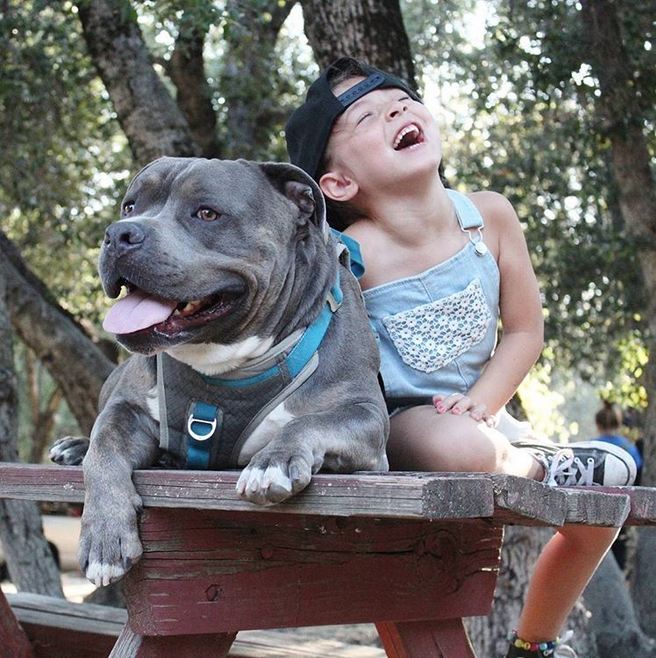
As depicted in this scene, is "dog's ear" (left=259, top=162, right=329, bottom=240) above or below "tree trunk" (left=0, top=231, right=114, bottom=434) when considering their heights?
above

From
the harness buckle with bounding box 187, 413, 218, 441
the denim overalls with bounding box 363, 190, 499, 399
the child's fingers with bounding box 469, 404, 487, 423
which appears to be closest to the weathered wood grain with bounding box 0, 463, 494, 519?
the harness buckle with bounding box 187, 413, 218, 441

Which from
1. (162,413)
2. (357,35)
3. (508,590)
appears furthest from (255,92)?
(162,413)

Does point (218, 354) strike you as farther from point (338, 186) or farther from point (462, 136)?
point (462, 136)

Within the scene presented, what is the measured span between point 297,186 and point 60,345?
14.0 feet

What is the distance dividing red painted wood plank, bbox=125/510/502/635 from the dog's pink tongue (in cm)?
43

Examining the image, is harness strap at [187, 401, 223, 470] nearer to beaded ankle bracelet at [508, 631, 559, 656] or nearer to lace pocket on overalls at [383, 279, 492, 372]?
lace pocket on overalls at [383, 279, 492, 372]

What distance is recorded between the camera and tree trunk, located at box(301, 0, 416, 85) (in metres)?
5.46

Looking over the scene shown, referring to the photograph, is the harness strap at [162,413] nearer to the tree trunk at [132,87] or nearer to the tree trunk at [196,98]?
the tree trunk at [132,87]

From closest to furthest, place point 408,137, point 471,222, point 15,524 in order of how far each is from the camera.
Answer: point 408,137
point 471,222
point 15,524

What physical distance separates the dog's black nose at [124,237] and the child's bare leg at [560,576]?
1.62m

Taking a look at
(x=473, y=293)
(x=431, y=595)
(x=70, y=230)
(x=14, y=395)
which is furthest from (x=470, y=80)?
(x=431, y=595)

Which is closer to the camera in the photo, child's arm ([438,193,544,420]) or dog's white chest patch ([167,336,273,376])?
dog's white chest patch ([167,336,273,376])

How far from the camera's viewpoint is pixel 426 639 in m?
3.15

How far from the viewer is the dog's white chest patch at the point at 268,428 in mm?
2812
